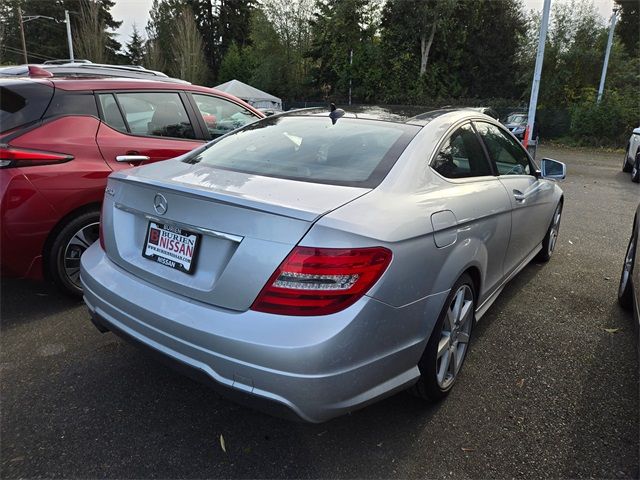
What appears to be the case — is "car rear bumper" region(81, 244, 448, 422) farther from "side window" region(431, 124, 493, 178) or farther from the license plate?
"side window" region(431, 124, 493, 178)

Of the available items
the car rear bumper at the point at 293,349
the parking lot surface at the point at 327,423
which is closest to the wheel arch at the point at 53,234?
the parking lot surface at the point at 327,423

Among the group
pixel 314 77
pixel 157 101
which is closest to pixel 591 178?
pixel 157 101

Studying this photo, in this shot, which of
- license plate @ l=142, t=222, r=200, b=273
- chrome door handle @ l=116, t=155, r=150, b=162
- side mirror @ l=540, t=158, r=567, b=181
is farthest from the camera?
side mirror @ l=540, t=158, r=567, b=181

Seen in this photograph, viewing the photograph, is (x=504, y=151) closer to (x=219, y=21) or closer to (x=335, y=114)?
(x=335, y=114)

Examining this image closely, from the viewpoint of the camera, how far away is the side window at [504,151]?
327cm

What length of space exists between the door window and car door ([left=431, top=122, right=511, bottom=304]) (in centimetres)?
257

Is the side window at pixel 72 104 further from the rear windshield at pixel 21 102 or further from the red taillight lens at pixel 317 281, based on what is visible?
the red taillight lens at pixel 317 281

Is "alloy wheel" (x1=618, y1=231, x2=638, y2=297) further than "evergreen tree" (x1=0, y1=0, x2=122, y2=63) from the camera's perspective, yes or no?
No

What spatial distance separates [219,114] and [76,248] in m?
1.94

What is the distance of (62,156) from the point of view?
3.36 metres

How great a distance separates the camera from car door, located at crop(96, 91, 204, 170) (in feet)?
12.2

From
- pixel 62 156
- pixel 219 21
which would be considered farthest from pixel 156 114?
pixel 219 21

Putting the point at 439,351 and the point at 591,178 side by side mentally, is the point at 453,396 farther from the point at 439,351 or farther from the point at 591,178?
the point at 591,178

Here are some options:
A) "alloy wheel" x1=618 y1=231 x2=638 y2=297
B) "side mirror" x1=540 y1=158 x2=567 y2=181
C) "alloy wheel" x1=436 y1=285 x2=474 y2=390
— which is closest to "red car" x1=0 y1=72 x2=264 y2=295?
"alloy wheel" x1=436 y1=285 x2=474 y2=390
